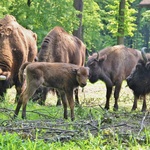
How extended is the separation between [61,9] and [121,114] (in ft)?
41.8

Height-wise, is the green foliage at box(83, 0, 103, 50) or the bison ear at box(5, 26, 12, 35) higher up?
the bison ear at box(5, 26, 12, 35)

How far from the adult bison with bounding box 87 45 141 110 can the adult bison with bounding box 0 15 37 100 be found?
6.00ft

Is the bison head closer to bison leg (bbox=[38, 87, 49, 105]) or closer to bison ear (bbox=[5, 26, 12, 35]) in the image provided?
bison leg (bbox=[38, 87, 49, 105])

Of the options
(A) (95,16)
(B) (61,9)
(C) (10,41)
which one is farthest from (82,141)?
(A) (95,16)

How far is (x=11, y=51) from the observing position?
39.5 feet

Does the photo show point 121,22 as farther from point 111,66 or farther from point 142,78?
point 142,78

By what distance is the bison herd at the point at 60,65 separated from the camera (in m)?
8.96

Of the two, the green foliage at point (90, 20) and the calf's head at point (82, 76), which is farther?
the green foliage at point (90, 20)

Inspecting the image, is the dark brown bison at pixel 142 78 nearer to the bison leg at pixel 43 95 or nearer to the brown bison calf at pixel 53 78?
the bison leg at pixel 43 95

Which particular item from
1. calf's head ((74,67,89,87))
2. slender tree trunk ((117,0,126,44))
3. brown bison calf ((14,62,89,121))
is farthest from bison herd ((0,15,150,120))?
slender tree trunk ((117,0,126,44))

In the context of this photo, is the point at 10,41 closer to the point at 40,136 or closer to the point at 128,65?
the point at 128,65

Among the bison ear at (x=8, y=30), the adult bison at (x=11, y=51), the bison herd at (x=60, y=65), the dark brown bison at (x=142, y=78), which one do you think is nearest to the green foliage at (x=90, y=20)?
the bison herd at (x=60, y=65)

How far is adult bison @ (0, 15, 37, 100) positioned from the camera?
1141 cm

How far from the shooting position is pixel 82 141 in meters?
6.23
